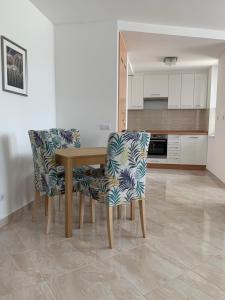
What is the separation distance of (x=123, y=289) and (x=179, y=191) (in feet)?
8.20

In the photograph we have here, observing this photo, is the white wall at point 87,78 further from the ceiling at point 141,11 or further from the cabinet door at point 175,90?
the cabinet door at point 175,90

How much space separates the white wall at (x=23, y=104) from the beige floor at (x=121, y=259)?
37 centimetres

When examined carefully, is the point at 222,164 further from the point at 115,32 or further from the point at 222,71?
the point at 115,32

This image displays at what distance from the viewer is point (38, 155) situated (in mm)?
2375

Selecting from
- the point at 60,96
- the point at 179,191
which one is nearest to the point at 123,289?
the point at 179,191

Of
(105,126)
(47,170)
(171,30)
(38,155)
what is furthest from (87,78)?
(47,170)

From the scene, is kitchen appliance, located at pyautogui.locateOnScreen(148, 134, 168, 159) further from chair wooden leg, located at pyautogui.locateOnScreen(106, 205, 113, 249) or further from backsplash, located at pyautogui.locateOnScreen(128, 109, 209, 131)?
chair wooden leg, located at pyautogui.locateOnScreen(106, 205, 113, 249)

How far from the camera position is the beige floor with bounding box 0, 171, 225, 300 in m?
1.56

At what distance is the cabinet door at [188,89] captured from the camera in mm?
5742

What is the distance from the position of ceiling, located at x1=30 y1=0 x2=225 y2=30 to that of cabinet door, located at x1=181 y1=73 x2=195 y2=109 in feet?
7.30

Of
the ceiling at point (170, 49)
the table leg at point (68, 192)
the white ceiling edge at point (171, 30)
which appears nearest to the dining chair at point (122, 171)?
the table leg at point (68, 192)

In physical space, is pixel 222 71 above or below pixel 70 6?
below

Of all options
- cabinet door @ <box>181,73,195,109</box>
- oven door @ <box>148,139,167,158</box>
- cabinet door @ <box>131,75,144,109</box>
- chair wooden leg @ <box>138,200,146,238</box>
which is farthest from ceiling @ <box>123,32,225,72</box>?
chair wooden leg @ <box>138,200,146,238</box>

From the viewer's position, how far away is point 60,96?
11.9 ft
